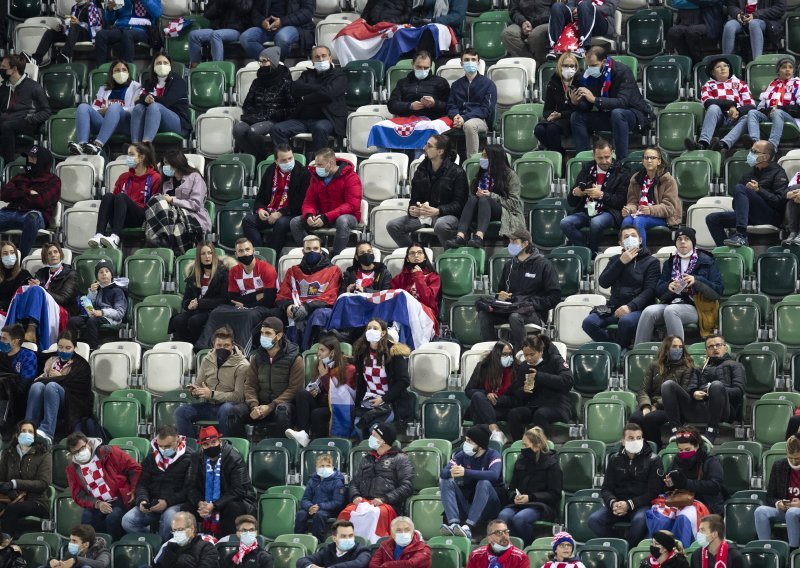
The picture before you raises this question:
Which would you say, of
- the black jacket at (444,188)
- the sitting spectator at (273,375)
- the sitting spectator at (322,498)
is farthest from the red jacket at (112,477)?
the black jacket at (444,188)

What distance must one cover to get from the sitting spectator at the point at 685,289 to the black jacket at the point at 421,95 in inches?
140

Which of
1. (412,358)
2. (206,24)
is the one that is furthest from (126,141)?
(412,358)

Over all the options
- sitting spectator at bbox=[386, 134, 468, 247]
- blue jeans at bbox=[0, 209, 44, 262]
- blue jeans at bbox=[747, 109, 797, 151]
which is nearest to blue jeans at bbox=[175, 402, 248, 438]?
sitting spectator at bbox=[386, 134, 468, 247]

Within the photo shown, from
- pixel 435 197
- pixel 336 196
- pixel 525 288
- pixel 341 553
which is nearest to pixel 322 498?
pixel 341 553

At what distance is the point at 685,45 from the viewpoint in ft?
64.8

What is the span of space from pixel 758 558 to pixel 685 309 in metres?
3.01

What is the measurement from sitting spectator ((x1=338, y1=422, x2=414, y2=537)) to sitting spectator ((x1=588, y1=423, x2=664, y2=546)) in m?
1.56

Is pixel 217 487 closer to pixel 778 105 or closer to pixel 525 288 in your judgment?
pixel 525 288

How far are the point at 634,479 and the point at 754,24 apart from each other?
6087mm

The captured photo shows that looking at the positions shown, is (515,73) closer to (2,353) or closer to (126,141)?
(126,141)

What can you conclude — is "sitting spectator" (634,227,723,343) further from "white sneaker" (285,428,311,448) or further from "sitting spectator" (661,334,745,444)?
"white sneaker" (285,428,311,448)

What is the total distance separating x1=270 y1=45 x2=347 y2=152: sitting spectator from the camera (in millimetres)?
19688

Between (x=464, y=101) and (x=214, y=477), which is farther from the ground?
(x=464, y=101)

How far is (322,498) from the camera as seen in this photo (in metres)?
15.8
